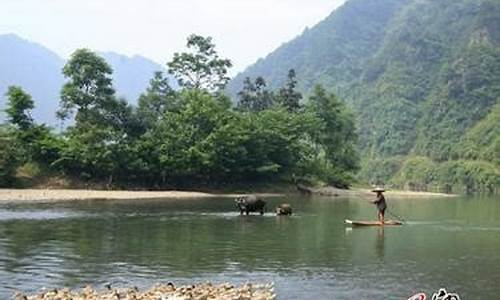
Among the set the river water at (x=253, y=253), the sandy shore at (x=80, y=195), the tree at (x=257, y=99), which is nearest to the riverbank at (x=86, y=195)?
the sandy shore at (x=80, y=195)

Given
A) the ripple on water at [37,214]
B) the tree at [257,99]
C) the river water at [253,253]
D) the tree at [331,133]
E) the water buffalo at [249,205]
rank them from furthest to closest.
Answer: the tree at [257,99] < the tree at [331,133] < the water buffalo at [249,205] < the ripple on water at [37,214] < the river water at [253,253]

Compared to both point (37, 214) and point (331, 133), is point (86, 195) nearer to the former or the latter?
point (37, 214)

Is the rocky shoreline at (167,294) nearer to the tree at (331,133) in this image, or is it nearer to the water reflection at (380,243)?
the water reflection at (380,243)

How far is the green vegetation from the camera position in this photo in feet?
260

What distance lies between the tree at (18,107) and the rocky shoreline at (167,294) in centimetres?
6260

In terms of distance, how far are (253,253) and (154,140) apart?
2145 inches

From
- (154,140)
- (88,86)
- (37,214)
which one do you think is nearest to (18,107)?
(88,86)

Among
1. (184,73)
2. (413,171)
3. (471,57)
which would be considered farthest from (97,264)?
(471,57)

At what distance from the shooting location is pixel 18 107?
7994 centimetres

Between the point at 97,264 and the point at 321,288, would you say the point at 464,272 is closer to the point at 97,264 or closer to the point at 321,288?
the point at 321,288

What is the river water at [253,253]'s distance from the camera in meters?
23.6

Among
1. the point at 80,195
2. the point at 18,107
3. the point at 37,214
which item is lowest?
the point at 37,214

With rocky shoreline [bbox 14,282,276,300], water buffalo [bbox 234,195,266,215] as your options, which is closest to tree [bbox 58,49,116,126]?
water buffalo [bbox 234,195,266,215]

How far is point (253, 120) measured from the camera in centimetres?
9025
